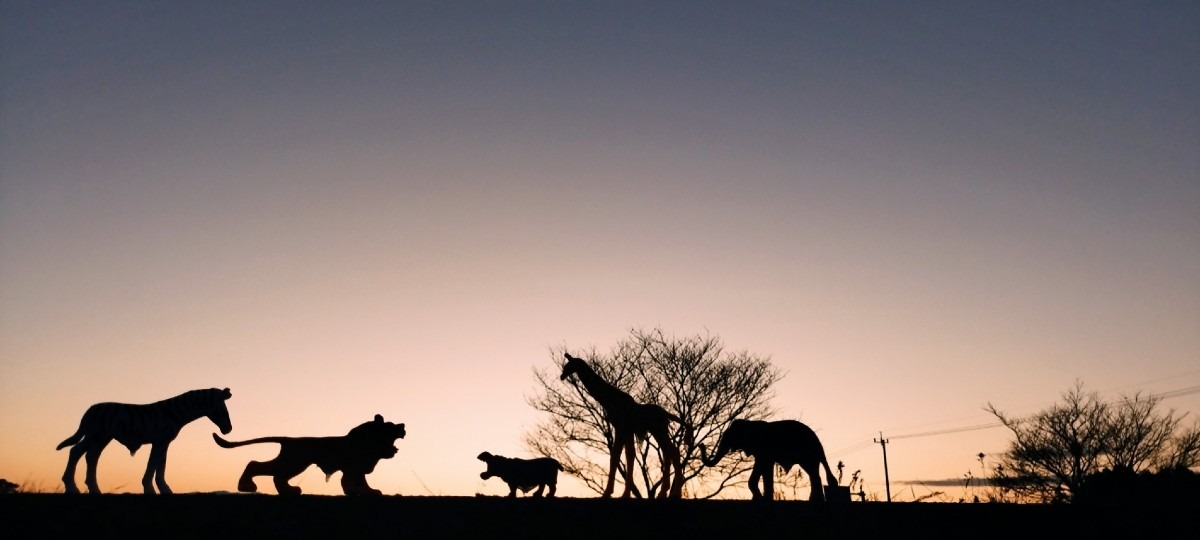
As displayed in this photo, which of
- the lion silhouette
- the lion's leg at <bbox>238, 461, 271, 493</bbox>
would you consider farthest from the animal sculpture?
the lion's leg at <bbox>238, 461, 271, 493</bbox>

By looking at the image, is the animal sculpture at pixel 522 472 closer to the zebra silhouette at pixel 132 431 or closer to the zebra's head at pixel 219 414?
the zebra's head at pixel 219 414

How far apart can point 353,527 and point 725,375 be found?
33533mm

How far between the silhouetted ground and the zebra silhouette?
134cm

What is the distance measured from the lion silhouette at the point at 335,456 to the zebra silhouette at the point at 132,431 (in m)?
0.61

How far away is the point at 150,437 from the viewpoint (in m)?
12.6

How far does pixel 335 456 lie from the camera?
12.6 m

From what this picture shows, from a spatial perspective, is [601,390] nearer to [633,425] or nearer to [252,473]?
[633,425]

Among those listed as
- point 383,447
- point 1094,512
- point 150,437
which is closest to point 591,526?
point 383,447

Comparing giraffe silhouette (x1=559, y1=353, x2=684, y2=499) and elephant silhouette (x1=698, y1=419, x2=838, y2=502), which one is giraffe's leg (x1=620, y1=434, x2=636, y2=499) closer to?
giraffe silhouette (x1=559, y1=353, x2=684, y2=499)

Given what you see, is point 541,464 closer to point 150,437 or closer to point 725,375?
point 150,437

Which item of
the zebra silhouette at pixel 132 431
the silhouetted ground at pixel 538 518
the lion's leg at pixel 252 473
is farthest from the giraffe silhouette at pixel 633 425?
the zebra silhouette at pixel 132 431

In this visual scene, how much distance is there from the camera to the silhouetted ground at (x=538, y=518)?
9773mm

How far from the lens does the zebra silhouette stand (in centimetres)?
1234

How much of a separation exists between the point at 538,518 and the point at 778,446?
465cm
